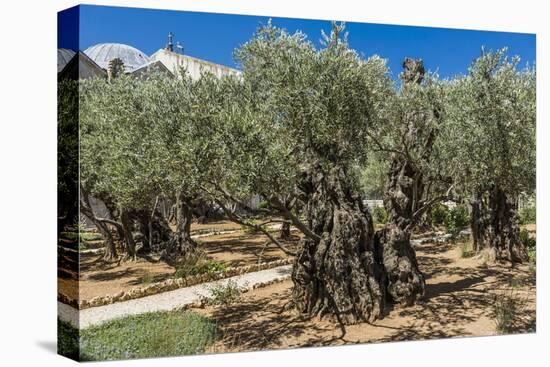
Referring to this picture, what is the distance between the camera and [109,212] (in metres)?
17.0

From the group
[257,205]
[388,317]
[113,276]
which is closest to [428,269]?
[388,317]

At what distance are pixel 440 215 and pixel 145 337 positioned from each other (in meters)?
14.4

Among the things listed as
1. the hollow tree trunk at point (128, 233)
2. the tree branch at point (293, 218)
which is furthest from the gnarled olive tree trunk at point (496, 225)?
the hollow tree trunk at point (128, 233)

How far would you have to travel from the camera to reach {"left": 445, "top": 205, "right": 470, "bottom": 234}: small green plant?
78.3 ft

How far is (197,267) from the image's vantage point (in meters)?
16.6

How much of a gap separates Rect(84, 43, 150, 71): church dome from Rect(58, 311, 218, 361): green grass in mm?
5840

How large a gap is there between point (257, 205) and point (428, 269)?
728 centimetres

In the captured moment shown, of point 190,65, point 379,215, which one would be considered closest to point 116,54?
point 190,65

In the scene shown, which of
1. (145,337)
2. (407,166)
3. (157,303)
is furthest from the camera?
(407,166)

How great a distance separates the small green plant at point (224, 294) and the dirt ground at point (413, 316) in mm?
159

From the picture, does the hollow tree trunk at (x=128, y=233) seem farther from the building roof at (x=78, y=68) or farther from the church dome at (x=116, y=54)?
the building roof at (x=78, y=68)

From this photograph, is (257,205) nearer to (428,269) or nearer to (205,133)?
(205,133)

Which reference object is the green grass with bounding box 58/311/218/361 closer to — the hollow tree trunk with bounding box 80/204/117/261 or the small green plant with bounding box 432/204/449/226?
the hollow tree trunk with bounding box 80/204/117/261

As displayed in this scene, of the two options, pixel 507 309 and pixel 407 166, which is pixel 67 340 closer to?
pixel 407 166
